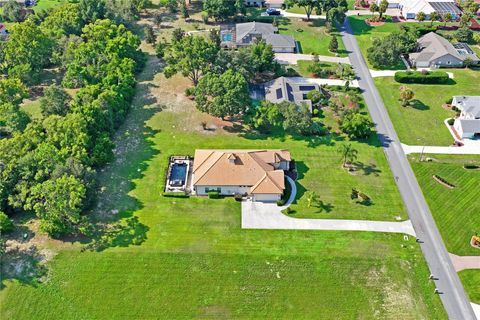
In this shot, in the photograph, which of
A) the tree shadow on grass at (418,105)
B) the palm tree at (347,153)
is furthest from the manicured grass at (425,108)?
the palm tree at (347,153)

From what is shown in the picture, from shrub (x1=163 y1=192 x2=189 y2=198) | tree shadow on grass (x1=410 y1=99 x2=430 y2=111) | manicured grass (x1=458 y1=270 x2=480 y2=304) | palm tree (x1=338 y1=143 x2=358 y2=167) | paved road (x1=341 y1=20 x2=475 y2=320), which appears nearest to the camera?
paved road (x1=341 y1=20 x2=475 y2=320)

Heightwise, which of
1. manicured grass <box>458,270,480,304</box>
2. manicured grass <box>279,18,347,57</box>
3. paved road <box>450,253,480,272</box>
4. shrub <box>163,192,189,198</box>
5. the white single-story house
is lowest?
manicured grass <box>458,270,480,304</box>

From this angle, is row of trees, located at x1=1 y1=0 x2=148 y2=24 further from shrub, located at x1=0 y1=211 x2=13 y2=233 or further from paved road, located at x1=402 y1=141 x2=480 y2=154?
paved road, located at x1=402 y1=141 x2=480 y2=154

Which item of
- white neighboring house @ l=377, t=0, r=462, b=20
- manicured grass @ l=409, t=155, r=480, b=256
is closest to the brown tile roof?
manicured grass @ l=409, t=155, r=480, b=256

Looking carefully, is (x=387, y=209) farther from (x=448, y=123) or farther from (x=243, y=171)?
(x=448, y=123)

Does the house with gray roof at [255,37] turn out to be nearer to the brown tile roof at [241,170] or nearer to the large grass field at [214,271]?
the brown tile roof at [241,170]

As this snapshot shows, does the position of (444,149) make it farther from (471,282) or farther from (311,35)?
(311,35)

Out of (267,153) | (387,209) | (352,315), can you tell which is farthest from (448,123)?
(352,315)
